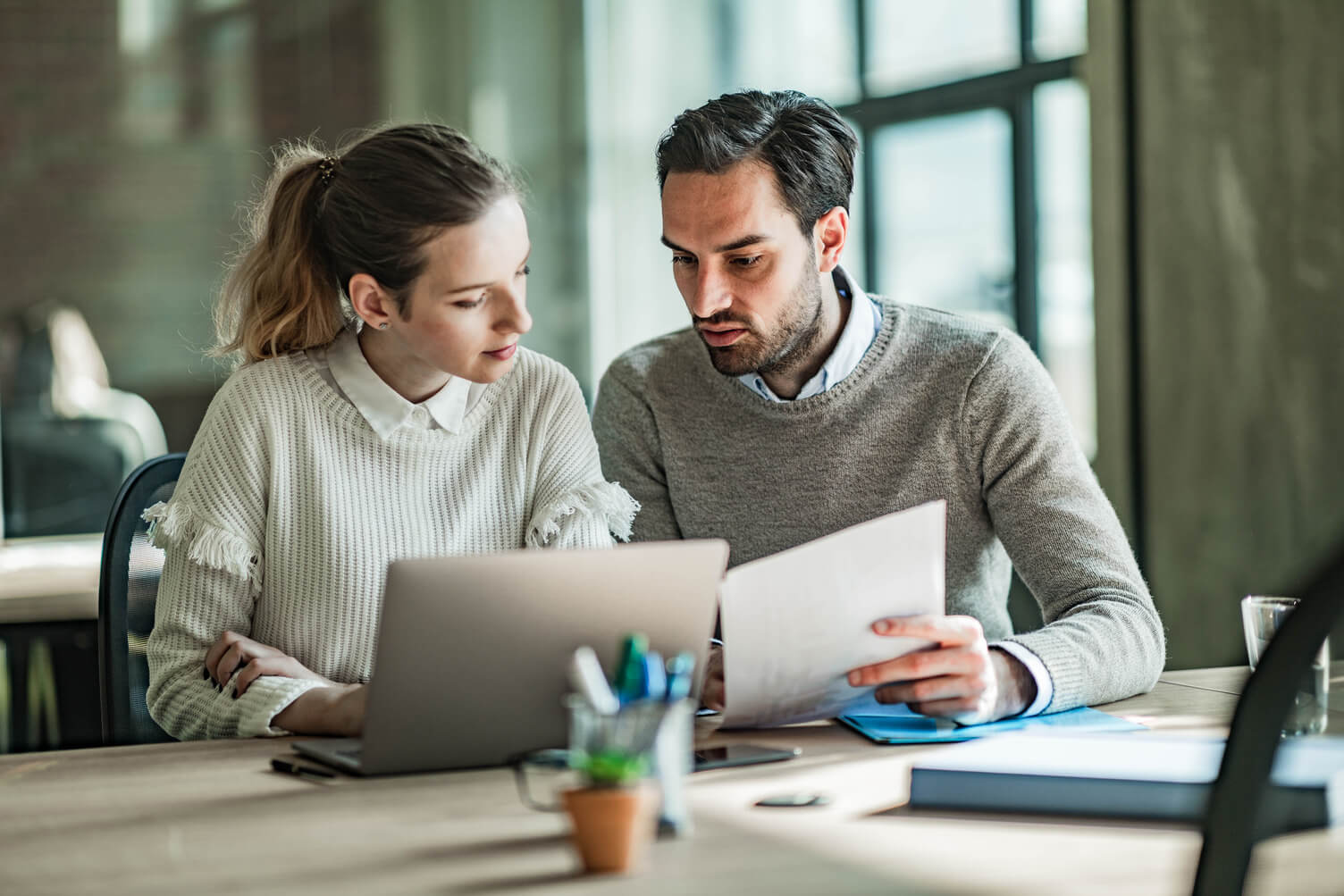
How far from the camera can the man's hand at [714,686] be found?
1.34 meters

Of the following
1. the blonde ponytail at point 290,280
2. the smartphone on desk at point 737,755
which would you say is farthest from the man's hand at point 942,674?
the blonde ponytail at point 290,280

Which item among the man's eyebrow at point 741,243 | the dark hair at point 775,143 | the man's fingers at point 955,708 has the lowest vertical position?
the man's fingers at point 955,708

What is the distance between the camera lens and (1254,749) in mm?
642

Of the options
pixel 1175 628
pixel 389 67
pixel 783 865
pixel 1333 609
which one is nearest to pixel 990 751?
pixel 783 865

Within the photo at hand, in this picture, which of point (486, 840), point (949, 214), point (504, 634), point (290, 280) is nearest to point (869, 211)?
point (949, 214)

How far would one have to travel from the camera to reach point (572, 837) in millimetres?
861

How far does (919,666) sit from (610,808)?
0.47m

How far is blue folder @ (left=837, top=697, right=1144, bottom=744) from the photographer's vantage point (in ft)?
4.12

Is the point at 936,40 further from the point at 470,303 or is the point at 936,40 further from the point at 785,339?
the point at 470,303

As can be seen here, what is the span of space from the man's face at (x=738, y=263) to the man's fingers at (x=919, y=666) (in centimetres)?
61

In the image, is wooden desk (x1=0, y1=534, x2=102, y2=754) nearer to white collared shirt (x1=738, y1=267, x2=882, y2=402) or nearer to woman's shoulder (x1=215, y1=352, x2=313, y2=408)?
woman's shoulder (x1=215, y1=352, x2=313, y2=408)

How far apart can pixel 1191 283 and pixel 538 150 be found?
9.66 ft

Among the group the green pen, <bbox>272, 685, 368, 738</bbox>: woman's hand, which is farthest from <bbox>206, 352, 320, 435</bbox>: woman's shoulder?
the green pen

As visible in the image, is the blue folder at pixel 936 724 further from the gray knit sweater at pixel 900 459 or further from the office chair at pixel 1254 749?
the office chair at pixel 1254 749
